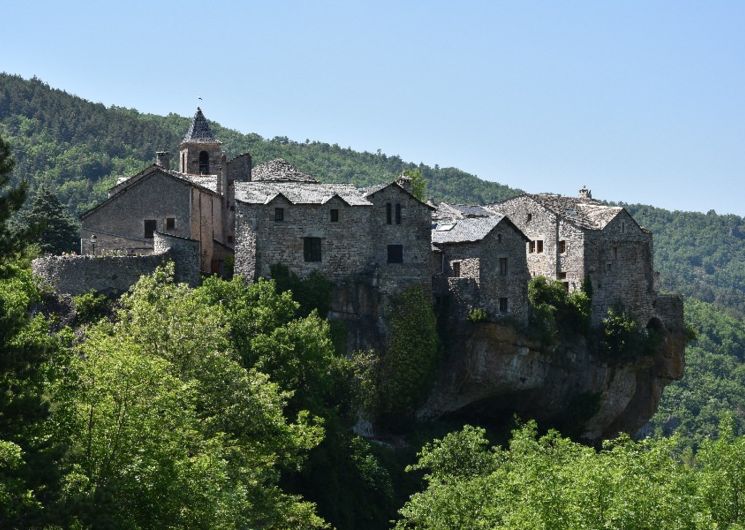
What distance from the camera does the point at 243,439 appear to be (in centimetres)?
5403

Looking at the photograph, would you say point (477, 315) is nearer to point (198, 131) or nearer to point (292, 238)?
point (292, 238)

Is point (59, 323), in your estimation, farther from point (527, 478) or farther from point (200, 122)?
point (527, 478)

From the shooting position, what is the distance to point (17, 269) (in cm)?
4316

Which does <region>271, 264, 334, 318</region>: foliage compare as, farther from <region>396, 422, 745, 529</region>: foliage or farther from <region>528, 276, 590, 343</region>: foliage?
<region>528, 276, 590, 343</region>: foliage

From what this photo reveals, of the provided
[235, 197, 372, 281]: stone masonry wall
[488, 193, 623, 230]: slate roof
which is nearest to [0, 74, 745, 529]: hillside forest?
[235, 197, 372, 281]: stone masonry wall

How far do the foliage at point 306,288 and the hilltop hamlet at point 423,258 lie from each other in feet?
1.90

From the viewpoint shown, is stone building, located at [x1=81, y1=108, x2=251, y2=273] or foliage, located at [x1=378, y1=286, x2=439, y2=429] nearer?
stone building, located at [x1=81, y1=108, x2=251, y2=273]

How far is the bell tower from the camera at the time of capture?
82.7 meters

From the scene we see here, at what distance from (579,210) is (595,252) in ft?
13.7

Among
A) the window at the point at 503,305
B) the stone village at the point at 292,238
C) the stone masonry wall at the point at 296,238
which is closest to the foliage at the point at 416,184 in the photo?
the stone village at the point at 292,238

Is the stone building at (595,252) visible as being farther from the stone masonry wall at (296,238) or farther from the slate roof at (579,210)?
the stone masonry wall at (296,238)

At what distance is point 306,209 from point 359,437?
40.5 feet

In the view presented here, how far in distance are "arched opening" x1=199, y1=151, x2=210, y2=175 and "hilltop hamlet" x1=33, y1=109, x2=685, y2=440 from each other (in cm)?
8

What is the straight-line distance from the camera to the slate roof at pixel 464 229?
7762 centimetres
